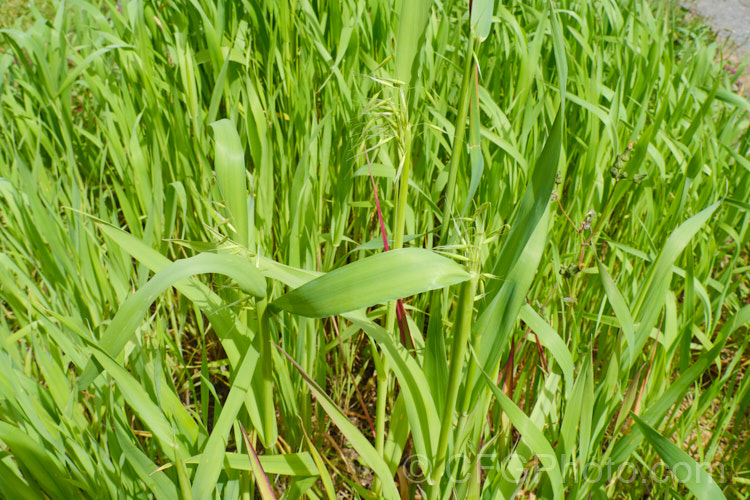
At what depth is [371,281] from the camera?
41 cm

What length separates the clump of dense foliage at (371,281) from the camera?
21.4 inches

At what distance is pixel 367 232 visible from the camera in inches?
46.9

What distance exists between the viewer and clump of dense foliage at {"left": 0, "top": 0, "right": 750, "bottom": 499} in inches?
21.4

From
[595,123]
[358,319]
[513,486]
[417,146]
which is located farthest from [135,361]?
[595,123]

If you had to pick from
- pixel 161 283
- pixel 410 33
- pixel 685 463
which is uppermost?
pixel 410 33

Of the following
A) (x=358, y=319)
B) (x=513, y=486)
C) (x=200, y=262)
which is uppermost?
(x=200, y=262)

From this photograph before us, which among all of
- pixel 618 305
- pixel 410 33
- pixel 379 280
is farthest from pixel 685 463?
pixel 410 33

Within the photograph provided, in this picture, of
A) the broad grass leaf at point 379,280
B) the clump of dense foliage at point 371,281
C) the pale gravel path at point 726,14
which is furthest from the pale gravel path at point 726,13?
the broad grass leaf at point 379,280

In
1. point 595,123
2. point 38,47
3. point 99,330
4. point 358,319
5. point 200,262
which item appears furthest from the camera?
point 38,47

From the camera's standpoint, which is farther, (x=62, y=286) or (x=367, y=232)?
(x=367, y=232)

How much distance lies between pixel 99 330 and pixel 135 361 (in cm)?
14

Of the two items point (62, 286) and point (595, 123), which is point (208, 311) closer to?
point (62, 286)

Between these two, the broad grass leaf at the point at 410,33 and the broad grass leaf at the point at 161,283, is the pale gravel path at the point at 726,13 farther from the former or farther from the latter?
the broad grass leaf at the point at 161,283

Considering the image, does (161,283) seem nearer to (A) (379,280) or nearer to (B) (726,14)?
(A) (379,280)
